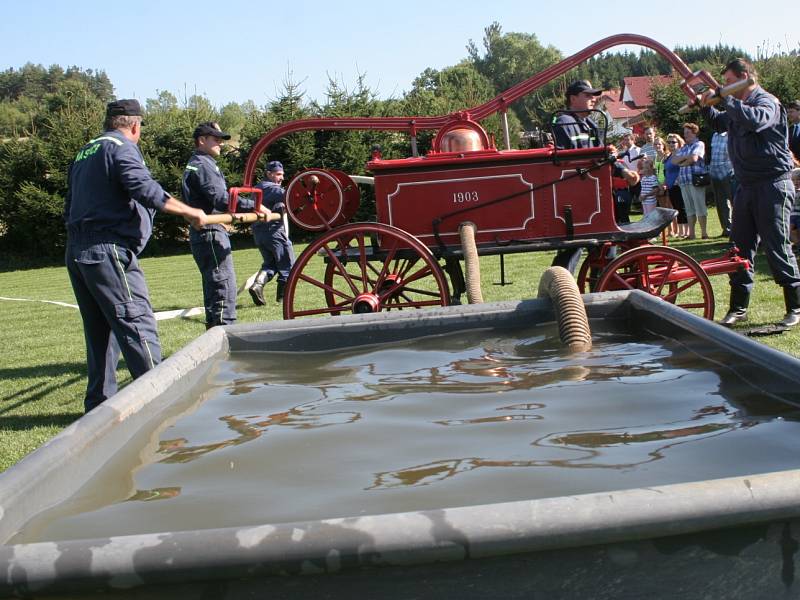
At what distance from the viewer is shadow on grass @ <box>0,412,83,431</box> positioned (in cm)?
526

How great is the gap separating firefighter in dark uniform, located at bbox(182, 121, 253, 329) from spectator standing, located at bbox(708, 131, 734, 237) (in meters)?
8.91

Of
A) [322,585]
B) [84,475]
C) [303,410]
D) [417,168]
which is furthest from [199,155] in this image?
[322,585]

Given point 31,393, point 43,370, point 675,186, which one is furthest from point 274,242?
point 675,186

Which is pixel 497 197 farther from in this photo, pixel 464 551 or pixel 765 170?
pixel 464 551

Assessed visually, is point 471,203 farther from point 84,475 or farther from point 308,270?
point 308,270

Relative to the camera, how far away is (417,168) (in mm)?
6383

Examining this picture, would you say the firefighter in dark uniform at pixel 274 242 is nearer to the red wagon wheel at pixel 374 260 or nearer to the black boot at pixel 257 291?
the black boot at pixel 257 291

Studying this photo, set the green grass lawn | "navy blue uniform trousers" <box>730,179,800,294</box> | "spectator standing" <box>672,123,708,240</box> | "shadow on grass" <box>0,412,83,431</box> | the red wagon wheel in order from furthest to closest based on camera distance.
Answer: "spectator standing" <box>672,123,708,240</box>
"navy blue uniform trousers" <box>730,179,800,294</box>
the red wagon wheel
the green grass lawn
"shadow on grass" <box>0,412,83,431</box>

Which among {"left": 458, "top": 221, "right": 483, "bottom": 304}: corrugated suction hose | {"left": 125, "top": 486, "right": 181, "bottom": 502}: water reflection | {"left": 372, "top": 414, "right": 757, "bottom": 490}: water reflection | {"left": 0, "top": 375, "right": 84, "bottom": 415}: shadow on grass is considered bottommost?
{"left": 0, "top": 375, "right": 84, "bottom": 415}: shadow on grass

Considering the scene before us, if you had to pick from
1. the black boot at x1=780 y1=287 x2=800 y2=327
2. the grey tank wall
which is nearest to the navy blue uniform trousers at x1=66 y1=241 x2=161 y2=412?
the grey tank wall

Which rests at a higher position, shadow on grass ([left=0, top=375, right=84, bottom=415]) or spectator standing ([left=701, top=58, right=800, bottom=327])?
spectator standing ([left=701, top=58, right=800, bottom=327])

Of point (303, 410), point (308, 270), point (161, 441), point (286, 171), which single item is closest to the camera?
point (161, 441)

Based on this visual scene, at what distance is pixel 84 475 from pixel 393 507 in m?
0.89

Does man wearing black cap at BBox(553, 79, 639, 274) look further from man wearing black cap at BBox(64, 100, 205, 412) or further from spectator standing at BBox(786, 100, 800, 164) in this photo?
spectator standing at BBox(786, 100, 800, 164)
